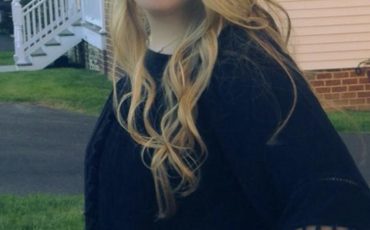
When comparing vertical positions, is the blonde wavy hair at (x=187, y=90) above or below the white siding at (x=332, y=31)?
above

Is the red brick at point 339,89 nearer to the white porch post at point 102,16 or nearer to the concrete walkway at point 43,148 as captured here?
the concrete walkway at point 43,148

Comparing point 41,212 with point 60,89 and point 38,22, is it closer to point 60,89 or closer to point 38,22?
point 60,89

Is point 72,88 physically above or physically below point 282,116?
below

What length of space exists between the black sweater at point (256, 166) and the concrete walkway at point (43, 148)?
5784 millimetres

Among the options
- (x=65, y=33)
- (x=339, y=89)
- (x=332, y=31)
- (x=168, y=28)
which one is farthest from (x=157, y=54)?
(x=65, y=33)

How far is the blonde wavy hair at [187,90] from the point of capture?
6.06 feet

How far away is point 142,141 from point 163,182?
3.9 inches

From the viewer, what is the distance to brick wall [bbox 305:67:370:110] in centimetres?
1309

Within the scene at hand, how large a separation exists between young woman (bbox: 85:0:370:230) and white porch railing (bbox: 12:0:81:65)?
17723 millimetres

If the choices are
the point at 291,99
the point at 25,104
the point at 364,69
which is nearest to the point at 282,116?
the point at 291,99

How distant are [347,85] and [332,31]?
0.72m

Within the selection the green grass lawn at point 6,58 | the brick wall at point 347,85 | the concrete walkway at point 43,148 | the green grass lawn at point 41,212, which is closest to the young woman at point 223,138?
the green grass lawn at point 41,212

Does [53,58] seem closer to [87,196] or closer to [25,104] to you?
[25,104]

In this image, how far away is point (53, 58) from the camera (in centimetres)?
1978
